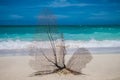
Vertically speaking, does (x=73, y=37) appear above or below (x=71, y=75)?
above

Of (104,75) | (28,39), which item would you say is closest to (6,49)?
(28,39)

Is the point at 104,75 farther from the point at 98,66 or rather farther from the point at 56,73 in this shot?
the point at 56,73

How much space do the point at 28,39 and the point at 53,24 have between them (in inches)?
10.5

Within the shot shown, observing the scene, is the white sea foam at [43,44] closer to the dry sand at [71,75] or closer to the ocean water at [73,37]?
the ocean water at [73,37]

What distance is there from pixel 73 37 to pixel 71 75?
355 millimetres

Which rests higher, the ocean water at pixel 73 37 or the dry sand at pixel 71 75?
the ocean water at pixel 73 37

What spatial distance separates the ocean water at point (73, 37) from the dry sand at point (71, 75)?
0.07 m

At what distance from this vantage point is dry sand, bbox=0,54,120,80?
2.17 meters

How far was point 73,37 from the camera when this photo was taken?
7.38 ft

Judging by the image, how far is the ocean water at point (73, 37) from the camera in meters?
2.18

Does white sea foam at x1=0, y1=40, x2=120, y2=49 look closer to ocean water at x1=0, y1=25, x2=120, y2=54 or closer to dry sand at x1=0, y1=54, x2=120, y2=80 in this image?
ocean water at x1=0, y1=25, x2=120, y2=54

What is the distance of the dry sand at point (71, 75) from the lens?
2172mm

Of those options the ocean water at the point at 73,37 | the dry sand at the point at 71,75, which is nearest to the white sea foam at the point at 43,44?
the ocean water at the point at 73,37

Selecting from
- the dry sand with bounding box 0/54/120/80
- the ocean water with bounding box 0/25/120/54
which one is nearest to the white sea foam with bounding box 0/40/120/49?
the ocean water with bounding box 0/25/120/54
